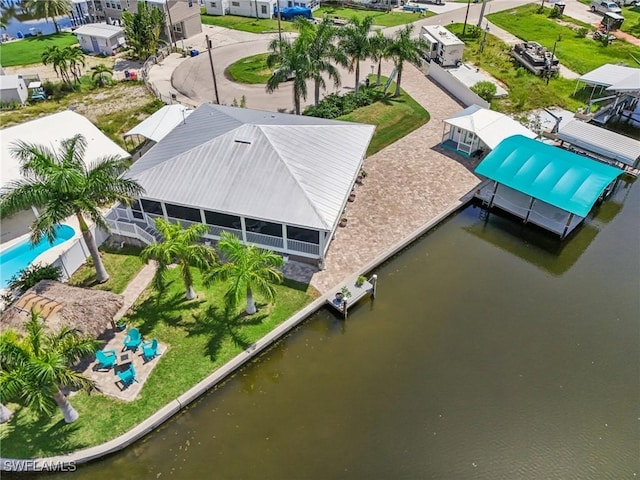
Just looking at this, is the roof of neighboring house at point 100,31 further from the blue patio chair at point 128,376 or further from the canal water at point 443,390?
the blue patio chair at point 128,376

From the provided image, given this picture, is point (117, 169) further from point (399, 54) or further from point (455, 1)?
point (455, 1)

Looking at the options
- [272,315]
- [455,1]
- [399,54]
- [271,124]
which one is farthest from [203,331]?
[455,1]

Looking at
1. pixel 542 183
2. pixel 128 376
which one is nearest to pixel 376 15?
pixel 542 183

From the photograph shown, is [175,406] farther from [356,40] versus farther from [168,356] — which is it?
[356,40]

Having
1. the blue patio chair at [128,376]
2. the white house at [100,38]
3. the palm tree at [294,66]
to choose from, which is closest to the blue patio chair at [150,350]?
the blue patio chair at [128,376]

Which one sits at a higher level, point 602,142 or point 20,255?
point 602,142

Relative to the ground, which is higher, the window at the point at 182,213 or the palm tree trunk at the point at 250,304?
the window at the point at 182,213
